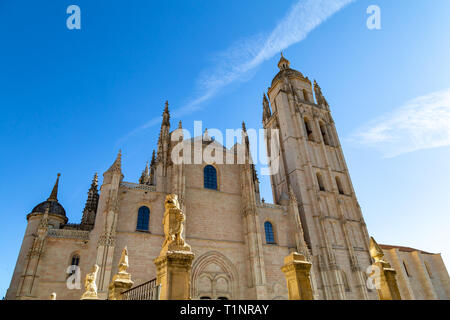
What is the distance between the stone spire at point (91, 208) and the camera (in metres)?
22.5

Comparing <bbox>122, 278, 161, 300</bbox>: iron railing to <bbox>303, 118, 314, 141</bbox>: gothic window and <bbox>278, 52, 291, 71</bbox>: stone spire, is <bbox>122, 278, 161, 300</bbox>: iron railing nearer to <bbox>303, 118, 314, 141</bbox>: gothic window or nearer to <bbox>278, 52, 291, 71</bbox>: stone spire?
<bbox>303, 118, 314, 141</bbox>: gothic window

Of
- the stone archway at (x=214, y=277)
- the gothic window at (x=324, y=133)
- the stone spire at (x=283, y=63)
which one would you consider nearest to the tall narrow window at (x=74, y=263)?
the stone archway at (x=214, y=277)

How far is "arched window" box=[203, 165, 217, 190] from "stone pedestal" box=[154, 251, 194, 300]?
18.1m

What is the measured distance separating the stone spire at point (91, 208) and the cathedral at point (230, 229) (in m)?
0.12

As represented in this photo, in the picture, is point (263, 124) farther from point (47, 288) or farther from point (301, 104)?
point (47, 288)

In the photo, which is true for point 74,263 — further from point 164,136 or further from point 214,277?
point 164,136

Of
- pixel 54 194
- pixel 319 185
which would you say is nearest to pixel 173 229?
pixel 54 194

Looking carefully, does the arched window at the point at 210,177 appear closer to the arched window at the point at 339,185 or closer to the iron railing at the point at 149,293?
the arched window at the point at 339,185

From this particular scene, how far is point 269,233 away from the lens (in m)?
24.2

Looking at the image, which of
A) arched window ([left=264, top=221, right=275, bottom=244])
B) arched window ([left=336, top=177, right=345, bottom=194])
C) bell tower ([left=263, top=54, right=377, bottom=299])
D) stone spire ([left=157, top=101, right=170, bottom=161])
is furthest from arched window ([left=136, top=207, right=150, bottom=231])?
arched window ([left=336, top=177, right=345, bottom=194])

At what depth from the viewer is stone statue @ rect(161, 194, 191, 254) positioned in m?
5.77

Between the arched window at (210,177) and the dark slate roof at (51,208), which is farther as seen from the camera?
the arched window at (210,177)

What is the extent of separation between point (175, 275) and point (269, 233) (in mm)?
19885
